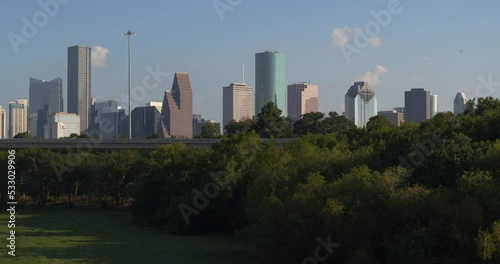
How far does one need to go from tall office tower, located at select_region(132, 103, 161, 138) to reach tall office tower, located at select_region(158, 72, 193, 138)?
6.83 feet

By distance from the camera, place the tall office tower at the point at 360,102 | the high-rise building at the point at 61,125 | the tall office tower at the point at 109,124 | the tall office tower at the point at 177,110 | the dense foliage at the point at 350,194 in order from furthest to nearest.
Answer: the high-rise building at the point at 61,125
the tall office tower at the point at 177,110
the tall office tower at the point at 109,124
the tall office tower at the point at 360,102
the dense foliage at the point at 350,194

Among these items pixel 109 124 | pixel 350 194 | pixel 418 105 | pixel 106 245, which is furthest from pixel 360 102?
pixel 350 194

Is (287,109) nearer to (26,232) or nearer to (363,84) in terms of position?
(363,84)

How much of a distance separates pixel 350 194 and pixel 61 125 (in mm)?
158019

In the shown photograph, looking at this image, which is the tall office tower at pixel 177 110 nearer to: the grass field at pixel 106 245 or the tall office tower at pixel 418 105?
the tall office tower at pixel 418 105

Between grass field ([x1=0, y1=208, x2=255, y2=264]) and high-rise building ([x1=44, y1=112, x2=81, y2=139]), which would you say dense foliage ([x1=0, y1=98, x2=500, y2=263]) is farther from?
high-rise building ([x1=44, y1=112, x2=81, y2=139])

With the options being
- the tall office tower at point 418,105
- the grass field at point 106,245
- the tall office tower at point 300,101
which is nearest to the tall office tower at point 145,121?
the tall office tower at point 300,101

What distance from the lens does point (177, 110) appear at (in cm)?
17550

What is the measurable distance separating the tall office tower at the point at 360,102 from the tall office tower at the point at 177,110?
46.3 metres

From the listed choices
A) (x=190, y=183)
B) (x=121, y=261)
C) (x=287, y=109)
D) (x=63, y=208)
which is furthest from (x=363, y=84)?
(x=121, y=261)

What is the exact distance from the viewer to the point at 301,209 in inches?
1144

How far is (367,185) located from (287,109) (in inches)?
6599

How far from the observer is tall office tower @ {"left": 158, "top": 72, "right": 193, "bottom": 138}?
17350cm

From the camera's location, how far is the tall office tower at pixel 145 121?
569 feet
